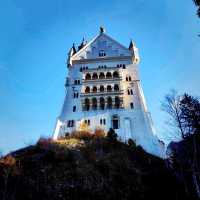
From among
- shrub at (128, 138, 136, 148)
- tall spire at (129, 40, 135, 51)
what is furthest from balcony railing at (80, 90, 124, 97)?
tall spire at (129, 40, 135, 51)

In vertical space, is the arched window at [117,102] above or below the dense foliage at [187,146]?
above

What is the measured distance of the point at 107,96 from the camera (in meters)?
47.1

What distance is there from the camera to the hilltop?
25406 mm

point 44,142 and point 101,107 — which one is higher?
point 101,107

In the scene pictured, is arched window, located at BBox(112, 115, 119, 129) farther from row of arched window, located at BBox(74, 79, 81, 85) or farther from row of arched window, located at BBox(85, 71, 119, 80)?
row of arched window, located at BBox(74, 79, 81, 85)

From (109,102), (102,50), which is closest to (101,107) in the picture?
(109,102)

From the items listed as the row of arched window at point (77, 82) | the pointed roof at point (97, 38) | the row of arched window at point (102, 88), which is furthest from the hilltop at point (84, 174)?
the pointed roof at point (97, 38)

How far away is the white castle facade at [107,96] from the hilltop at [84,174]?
6.71 metres

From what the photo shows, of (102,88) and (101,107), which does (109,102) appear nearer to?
(101,107)

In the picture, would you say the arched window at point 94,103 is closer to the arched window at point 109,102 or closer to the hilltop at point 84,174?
the arched window at point 109,102

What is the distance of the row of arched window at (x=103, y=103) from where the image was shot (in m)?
46.0

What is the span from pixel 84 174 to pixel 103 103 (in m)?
19.8

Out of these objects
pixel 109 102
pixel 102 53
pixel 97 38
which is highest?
pixel 97 38

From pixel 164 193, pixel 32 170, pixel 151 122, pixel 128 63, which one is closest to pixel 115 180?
pixel 164 193
